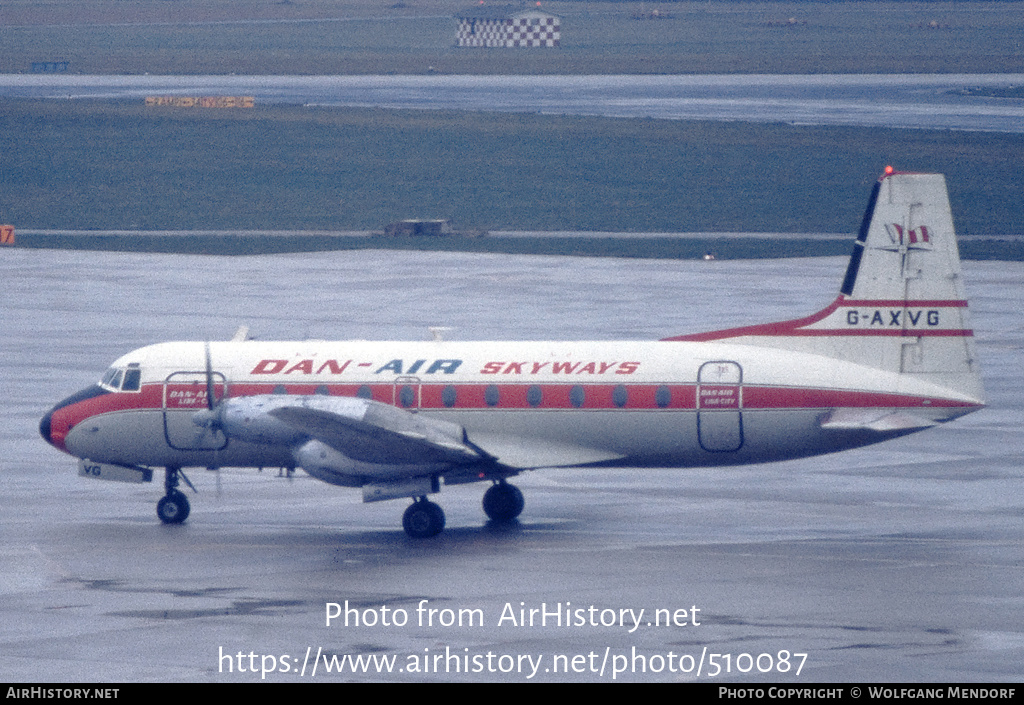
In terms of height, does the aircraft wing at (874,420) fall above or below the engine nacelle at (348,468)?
above

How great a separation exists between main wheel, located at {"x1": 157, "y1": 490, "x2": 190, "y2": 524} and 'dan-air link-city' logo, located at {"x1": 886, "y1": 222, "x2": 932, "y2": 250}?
12.5 meters

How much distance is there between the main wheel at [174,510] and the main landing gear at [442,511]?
3.73m

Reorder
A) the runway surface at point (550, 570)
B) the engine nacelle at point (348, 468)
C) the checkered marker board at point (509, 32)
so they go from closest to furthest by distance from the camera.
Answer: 1. the runway surface at point (550, 570)
2. the engine nacelle at point (348, 468)
3. the checkered marker board at point (509, 32)

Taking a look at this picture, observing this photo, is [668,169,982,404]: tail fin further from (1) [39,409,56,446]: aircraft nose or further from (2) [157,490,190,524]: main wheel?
(1) [39,409,56,446]: aircraft nose

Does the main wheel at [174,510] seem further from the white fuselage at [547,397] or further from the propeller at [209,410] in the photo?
the propeller at [209,410]

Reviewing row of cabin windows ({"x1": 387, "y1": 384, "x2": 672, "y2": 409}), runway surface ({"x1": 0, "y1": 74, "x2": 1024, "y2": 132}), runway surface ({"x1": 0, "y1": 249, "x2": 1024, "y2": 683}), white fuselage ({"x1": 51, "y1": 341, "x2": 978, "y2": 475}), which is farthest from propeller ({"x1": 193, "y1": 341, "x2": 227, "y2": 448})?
runway surface ({"x1": 0, "y1": 74, "x2": 1024, "y2": 132})

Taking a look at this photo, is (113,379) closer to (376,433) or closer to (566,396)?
(376,433)

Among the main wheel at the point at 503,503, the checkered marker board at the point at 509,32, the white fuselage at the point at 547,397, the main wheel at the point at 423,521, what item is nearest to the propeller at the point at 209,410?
the white fuselage at the point at 547,397

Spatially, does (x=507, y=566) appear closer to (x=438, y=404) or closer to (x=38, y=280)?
(x=438, y=404)

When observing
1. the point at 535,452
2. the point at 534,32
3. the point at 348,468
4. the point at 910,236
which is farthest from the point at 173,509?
the point at 534,32

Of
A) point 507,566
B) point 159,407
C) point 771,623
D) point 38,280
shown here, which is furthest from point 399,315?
point 771,623

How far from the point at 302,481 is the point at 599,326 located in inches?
675

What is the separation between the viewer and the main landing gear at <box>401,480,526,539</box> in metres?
26.5

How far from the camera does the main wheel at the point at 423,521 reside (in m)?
26.5
